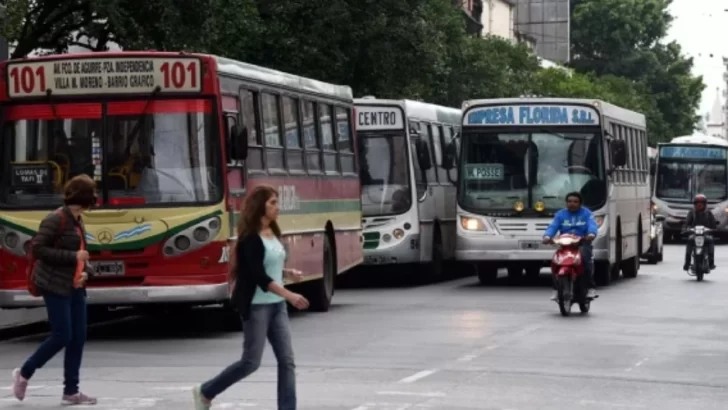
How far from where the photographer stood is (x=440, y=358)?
1639 cm

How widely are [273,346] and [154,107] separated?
25.7ft

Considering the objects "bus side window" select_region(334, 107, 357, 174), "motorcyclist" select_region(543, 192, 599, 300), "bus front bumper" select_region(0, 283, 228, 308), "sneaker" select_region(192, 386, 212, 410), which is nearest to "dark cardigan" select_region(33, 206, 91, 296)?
"sneaker" select_region(192, 386, 212, 410)

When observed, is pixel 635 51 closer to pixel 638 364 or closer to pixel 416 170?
pixel 416 170

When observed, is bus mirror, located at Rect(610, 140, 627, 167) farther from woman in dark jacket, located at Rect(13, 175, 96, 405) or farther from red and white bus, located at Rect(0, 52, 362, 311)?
woman in dark jacket, located at Rect(13, 175, 96, 405)

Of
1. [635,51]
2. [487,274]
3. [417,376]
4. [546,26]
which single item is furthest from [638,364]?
[635,51]

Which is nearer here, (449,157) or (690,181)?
(449,157)

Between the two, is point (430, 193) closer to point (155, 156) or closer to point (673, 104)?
point (155, 156)

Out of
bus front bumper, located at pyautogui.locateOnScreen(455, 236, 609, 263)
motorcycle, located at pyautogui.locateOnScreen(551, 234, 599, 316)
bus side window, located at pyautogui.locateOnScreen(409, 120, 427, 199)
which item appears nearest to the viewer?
motorcycle, located at pyautogui.locateOnScreen(551, 234, 599, 316)

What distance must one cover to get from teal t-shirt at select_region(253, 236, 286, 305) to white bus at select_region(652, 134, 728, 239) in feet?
147

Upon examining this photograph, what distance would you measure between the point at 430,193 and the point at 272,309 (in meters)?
19.7

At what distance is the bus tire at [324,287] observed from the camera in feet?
75.7

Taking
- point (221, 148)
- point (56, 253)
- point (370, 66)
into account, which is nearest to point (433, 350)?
point (221, 148)

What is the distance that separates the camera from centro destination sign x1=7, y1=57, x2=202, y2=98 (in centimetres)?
1838

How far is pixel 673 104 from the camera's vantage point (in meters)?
113
